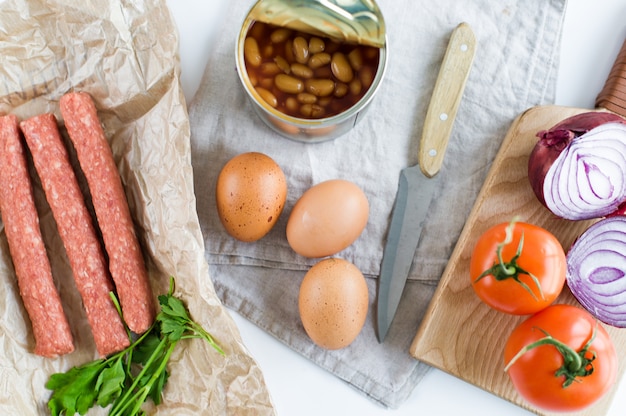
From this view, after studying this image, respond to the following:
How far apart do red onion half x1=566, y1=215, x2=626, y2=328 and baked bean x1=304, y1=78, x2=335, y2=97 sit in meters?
0.59

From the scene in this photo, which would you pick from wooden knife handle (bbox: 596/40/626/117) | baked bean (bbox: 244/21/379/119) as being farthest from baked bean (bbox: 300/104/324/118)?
wooden knife handle (bbox: 596/40/626/117)

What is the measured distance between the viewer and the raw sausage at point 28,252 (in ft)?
4.47

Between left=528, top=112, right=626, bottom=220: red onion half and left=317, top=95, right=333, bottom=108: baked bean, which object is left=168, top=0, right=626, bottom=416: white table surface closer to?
left=528, top=112, right=626, bottom=220: red onion half

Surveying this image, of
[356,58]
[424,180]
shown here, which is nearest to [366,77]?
[356,58]

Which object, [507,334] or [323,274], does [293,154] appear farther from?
[507,334]

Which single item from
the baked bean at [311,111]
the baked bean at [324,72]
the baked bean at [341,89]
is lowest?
the baked bean at [311,111]

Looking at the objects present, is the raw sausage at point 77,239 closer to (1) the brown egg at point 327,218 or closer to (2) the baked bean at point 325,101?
(1) the brown egg at point 327,218

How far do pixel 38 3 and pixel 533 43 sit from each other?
1.05 metres

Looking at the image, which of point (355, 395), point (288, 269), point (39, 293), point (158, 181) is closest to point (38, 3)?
point (158, 181)

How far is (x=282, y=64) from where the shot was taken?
1.38 metres

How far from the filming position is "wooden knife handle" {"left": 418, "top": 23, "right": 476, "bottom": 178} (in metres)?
Result: 1.45

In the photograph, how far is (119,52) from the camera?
1.40 meters

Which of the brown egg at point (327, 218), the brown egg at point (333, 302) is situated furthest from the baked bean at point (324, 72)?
the brown egg at point (333, 302)

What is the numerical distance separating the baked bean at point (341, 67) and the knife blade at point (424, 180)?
0.68 ft
